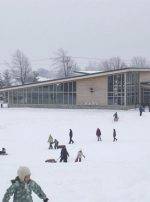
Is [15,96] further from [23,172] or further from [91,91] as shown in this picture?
[23,172]

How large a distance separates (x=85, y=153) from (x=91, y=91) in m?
25.5

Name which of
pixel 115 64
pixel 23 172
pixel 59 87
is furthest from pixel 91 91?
pixel 115 64

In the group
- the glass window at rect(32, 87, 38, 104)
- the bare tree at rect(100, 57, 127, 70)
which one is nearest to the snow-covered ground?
the glass window at rect(32, 87, 38, 104)

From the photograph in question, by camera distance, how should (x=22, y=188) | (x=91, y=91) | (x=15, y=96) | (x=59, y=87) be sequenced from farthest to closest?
(x=15, y=96) < (x=59, y=87) < (x=91, y=91) < (x=22, y=188)

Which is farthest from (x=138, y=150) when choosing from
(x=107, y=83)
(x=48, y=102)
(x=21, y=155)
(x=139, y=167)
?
(x=48, y=102)

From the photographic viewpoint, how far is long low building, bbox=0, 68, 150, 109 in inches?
1991

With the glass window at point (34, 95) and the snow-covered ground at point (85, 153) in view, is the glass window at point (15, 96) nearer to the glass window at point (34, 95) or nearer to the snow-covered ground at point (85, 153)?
the glass window at point (34, 95)

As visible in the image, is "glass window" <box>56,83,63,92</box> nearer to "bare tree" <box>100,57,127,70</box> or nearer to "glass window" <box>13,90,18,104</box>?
"glass window" <box>13,90,18,104</box>

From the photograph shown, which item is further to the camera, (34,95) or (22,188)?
(34,95)

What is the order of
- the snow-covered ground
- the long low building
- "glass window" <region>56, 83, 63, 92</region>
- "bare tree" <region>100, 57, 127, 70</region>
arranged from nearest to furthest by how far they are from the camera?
the snow-covered ground
the long low building
"glass window" <region>56, 83, 63, 92</region>
"bare tree" <region>100, 57, 127, 70</region>

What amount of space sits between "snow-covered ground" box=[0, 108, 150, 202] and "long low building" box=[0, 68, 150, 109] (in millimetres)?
2527

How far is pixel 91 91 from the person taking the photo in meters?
51.5

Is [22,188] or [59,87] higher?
[59,87]

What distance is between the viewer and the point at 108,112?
1876 inches
